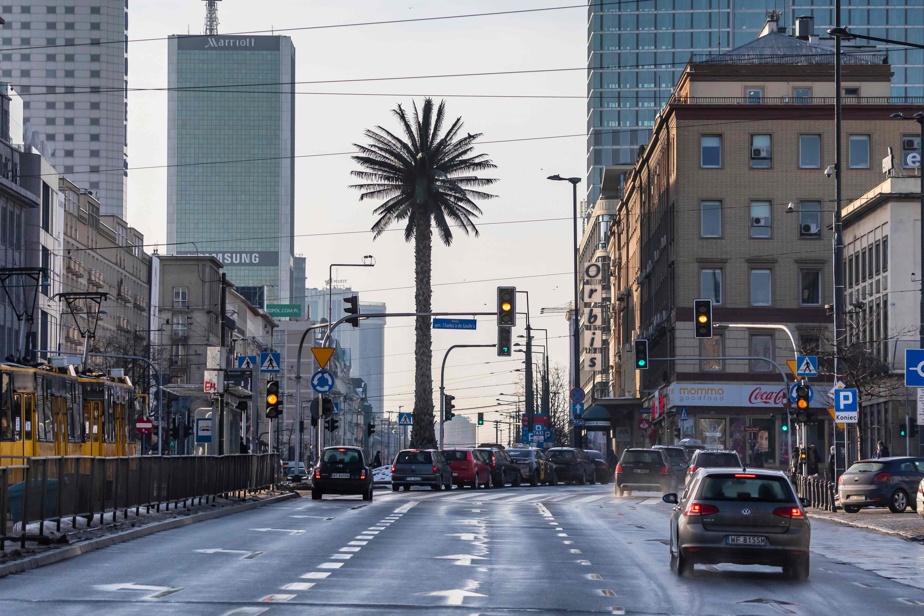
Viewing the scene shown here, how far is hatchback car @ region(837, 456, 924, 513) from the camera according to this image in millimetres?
40094

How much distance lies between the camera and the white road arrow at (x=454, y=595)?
16.7m

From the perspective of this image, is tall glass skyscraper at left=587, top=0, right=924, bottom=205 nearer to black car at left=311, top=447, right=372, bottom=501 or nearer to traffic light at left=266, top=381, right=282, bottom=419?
traffic light at left=266, top=381, right=282, bottom=419

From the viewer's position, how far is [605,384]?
133125mm

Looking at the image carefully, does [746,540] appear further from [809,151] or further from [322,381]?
A: [809,151]

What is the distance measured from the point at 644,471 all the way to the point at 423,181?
1858 centimetres

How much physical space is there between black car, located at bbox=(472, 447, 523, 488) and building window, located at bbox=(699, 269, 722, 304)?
2032cm

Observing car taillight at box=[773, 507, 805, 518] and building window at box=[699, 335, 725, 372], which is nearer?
car taillight at box=[773, 507, 805, 518]

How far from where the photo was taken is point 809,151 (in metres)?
85.0

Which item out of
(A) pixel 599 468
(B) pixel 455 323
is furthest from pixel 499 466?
(A) pixel 599 468

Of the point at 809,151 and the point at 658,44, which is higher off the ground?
the point at 658,44

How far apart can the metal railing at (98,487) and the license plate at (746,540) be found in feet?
28.4

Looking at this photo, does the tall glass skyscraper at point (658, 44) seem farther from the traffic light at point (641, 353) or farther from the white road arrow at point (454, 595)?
the white road arrow at point (454, 595)

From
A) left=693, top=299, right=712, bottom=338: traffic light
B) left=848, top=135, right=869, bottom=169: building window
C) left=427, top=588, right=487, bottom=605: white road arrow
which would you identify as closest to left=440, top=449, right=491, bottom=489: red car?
left=693, top=299, right=712, bottom=338: traffic light

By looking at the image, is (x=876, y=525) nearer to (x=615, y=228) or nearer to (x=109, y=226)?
(x=615, y=228)
